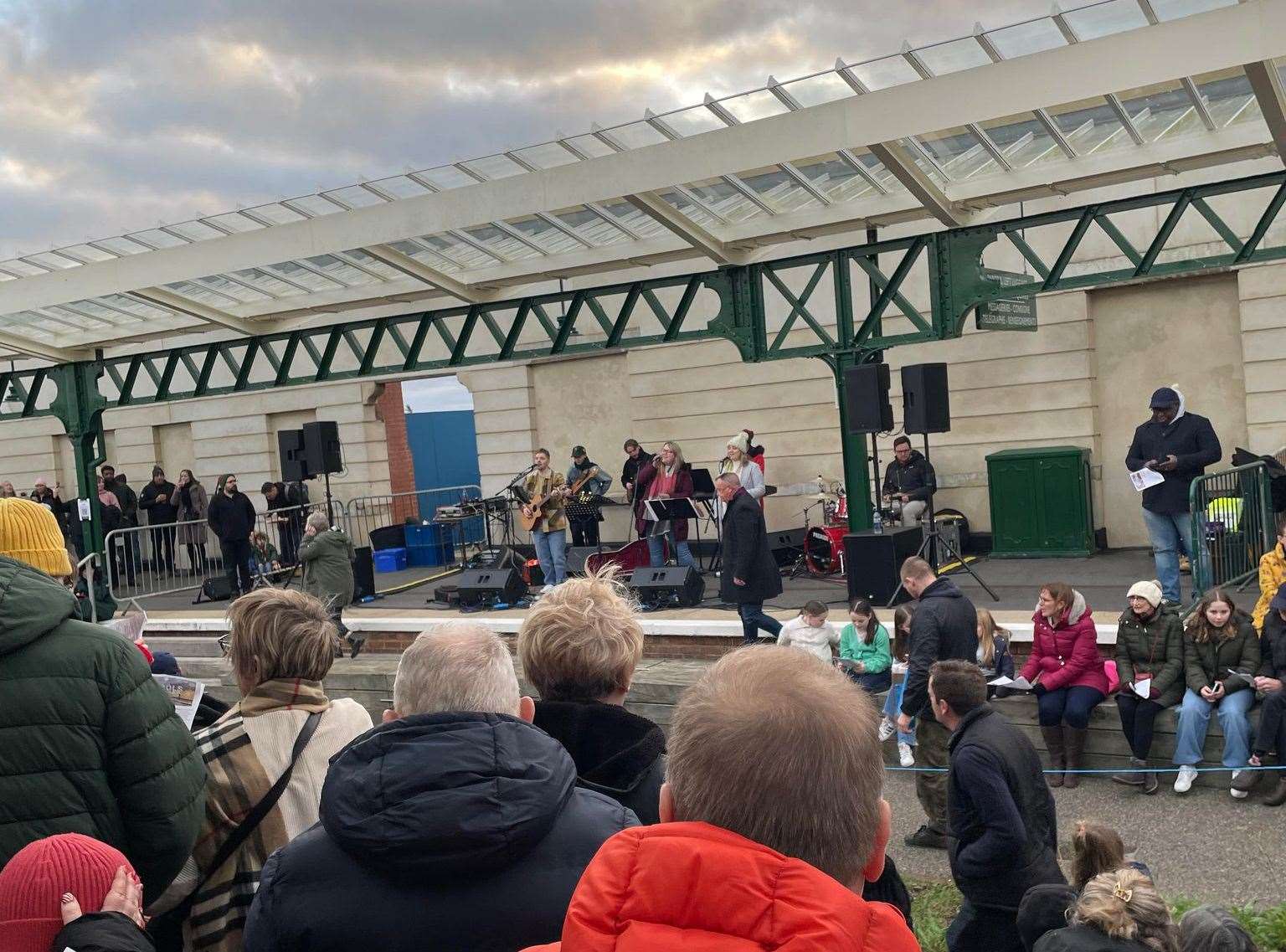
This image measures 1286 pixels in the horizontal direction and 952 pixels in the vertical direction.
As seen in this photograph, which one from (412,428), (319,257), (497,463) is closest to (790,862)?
(319,257)

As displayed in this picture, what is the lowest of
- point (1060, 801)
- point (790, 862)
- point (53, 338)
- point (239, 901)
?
point (1060, 801)

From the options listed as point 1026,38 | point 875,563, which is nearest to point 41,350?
point 875,563

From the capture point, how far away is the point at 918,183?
34.0ft

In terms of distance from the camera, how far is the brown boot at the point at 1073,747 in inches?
322

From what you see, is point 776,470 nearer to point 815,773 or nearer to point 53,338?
point 53,338

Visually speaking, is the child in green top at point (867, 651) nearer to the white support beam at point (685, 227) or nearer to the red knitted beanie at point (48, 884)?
the white support beam at point (685, 227)

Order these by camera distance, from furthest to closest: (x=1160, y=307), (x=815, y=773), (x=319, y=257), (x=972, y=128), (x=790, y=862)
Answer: (x=1160, y=307)
(x=319, y=257)
(x=972, y=128)
(x=815, y=773)
(x=790, y=862)

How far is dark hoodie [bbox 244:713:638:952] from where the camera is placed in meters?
1.92

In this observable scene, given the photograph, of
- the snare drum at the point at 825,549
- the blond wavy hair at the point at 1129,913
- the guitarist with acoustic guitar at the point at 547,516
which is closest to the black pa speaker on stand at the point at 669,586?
the guitarist with acoustic guitar at the point at 547,516

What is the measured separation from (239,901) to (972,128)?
872cm

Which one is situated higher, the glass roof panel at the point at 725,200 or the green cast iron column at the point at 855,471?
the glass roof panel at the point at 725,200

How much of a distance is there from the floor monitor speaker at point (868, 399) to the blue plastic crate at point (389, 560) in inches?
380

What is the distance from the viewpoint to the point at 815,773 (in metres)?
1.46

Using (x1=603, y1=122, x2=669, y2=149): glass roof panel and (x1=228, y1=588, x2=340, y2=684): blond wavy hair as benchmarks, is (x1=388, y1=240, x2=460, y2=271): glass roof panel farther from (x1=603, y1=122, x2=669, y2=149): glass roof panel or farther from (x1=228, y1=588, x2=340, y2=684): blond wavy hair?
(x1=228, y1=588, x2=340, y2=684): blond wavy hair
